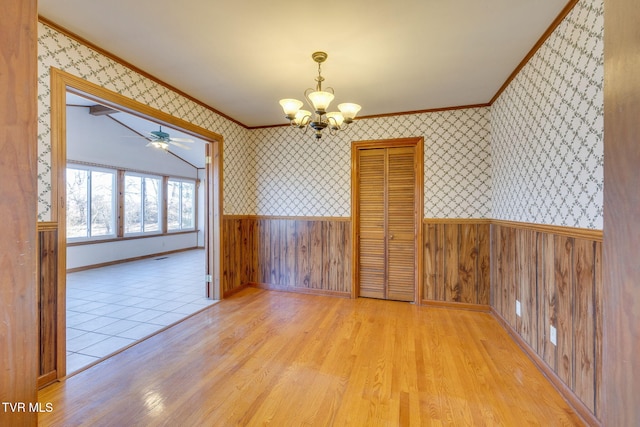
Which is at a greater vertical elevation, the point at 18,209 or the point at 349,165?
the point at 349,165

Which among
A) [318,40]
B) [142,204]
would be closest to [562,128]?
[318,40]

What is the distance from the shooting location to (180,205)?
830cm

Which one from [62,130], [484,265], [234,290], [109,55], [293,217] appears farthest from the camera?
[293,217]

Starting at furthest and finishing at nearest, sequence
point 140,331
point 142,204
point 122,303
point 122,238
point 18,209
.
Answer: point 142,204 < point 122,238 < point 122,303 < point 140,331 < point 18,209

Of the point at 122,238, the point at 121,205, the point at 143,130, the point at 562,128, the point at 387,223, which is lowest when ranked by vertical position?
the point at 122,238

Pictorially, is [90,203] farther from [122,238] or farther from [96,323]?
[96,323]

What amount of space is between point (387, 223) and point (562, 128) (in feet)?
7.22

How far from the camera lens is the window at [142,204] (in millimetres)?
6668

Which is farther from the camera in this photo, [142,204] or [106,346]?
[142,204]

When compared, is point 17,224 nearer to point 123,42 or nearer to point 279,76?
point 123,42

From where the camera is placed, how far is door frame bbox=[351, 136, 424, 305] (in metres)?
3.62

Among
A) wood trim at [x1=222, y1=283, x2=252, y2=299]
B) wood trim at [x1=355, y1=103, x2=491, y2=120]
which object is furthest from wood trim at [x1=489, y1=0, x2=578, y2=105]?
wood trim at [x1=222, y1=283, x2=252, y2=299]

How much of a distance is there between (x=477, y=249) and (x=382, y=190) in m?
1.38

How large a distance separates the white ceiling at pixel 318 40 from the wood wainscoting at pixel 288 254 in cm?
186
